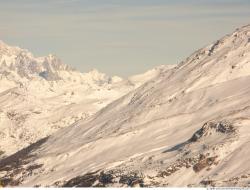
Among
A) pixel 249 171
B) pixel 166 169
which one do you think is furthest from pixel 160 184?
pixel 249 171

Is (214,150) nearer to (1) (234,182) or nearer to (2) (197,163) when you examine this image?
(2) (197,163)

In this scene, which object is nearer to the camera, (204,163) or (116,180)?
(204,163)

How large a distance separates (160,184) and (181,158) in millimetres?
13206

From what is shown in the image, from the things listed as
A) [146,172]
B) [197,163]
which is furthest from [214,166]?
[146,172]

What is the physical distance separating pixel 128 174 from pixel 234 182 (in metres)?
38.8

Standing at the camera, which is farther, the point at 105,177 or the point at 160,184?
the point at 105,177

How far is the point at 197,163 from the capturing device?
595 feet

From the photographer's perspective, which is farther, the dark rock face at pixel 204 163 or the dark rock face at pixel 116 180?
the dark rock face at pixel 116 180

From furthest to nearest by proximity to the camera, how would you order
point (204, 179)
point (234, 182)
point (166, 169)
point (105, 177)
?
point (105, 177) → point (166, 169) → point (204, 179) → point (234, 182)

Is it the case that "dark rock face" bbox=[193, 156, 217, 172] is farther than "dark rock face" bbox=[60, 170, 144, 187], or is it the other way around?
"dark rock face" bbox=[60, 170, 144, 187]

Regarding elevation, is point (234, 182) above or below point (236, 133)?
below

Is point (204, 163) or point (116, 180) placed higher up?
point (116, 180)

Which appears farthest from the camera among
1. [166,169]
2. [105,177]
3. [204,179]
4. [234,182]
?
[105,177]

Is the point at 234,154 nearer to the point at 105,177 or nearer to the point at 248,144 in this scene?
the point at 248,144
